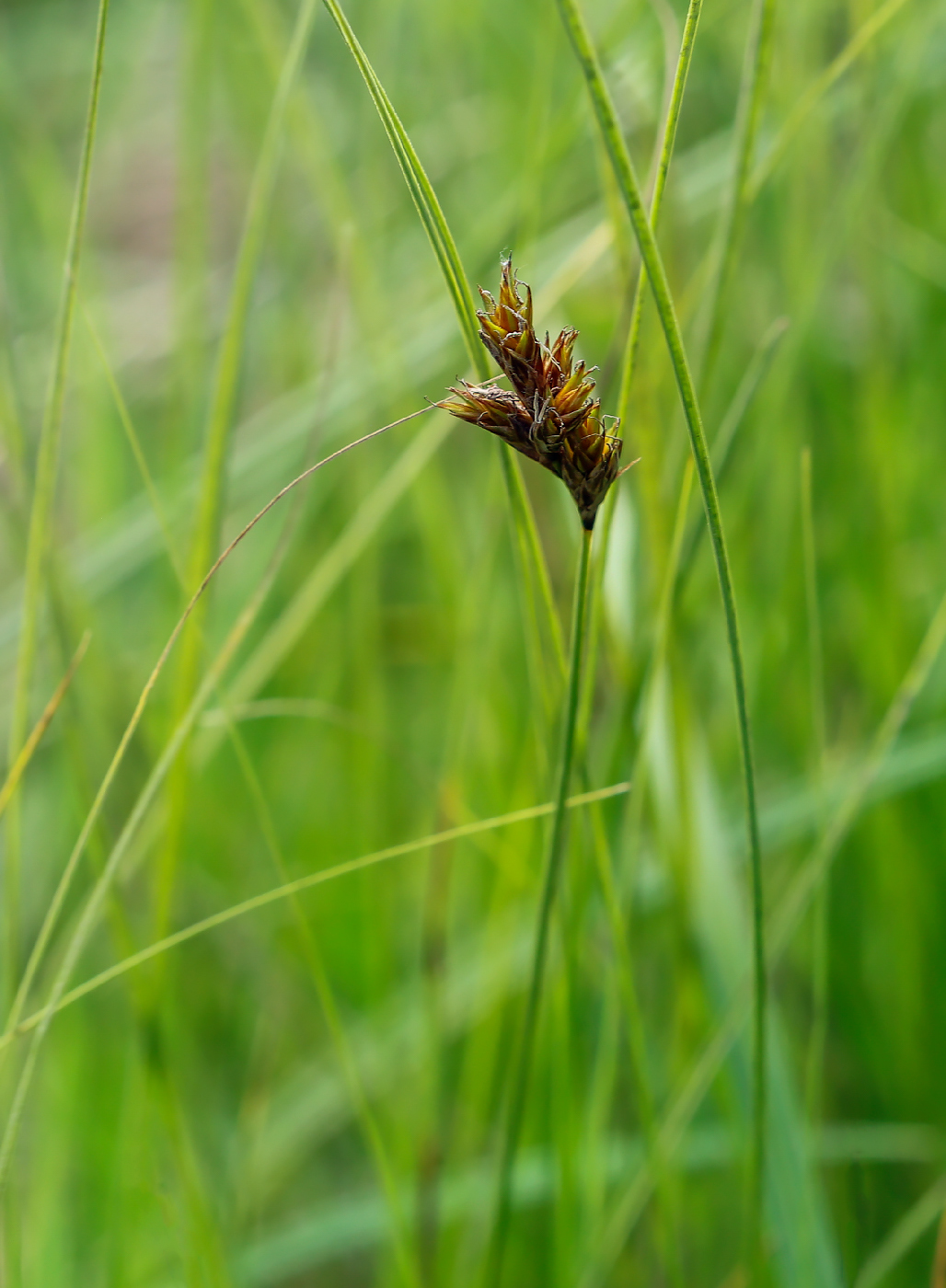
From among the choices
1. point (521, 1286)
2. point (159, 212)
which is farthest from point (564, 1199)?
point (159, 212)

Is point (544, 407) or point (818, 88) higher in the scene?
point (818, 88)

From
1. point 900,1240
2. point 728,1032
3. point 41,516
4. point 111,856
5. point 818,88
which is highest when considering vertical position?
point 818,88

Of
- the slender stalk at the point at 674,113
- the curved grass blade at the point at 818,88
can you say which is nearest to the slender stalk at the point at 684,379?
the slender stalk at the point at 674,113

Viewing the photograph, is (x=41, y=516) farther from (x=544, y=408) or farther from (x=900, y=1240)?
(x=900, y=1240)

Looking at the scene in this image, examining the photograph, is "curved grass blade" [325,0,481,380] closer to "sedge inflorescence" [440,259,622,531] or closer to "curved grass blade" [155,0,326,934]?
"sedge inflorescence" [440,259,622,531]

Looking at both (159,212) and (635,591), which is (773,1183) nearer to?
(635,591)

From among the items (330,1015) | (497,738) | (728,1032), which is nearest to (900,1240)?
(728,1032)

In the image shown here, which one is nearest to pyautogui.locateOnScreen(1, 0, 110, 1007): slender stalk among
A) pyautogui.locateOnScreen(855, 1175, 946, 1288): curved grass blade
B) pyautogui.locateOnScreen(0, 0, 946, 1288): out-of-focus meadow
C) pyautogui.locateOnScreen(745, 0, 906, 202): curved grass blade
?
pyautogui.locateOnScreen(0, 0, 946, 1288): out-of-focus meadow
